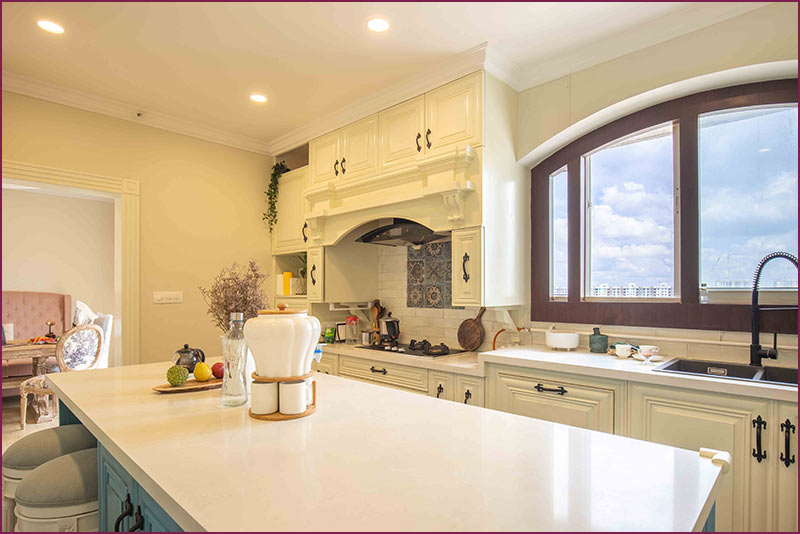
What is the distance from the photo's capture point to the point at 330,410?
1471 millimetres

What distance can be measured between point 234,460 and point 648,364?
202cm

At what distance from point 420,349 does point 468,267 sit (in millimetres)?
812

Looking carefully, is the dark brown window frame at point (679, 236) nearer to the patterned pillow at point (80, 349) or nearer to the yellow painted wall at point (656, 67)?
the yellow painted wall at point (656, 67)

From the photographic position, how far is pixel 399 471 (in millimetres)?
978

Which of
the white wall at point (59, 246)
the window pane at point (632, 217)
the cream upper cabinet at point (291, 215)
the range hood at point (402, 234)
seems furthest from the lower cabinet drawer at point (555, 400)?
the white wall at point (59, 246)

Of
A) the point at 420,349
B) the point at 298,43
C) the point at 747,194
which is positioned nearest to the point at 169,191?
the point at 298,43

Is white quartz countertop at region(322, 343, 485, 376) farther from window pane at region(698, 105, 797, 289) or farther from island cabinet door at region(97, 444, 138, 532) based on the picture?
island cabinet door at region(97, 444, 138, 532)

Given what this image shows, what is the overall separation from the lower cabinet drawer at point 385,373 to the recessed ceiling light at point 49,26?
2.68 meters

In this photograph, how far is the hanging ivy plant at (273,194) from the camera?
4.45m

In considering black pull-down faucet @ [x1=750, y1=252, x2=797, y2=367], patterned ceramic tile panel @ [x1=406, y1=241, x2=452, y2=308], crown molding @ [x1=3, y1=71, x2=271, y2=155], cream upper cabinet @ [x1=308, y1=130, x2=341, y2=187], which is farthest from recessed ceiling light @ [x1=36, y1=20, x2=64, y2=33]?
black pull-down faucet @ [x1=750, y1=252, x2=797, y2=367]

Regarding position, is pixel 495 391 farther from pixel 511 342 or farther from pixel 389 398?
pixel 389 398

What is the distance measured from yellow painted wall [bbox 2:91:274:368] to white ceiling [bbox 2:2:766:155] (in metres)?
0.27

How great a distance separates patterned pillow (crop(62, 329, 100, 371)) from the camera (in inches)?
162

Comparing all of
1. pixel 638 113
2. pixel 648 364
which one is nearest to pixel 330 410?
pixel 648 364
